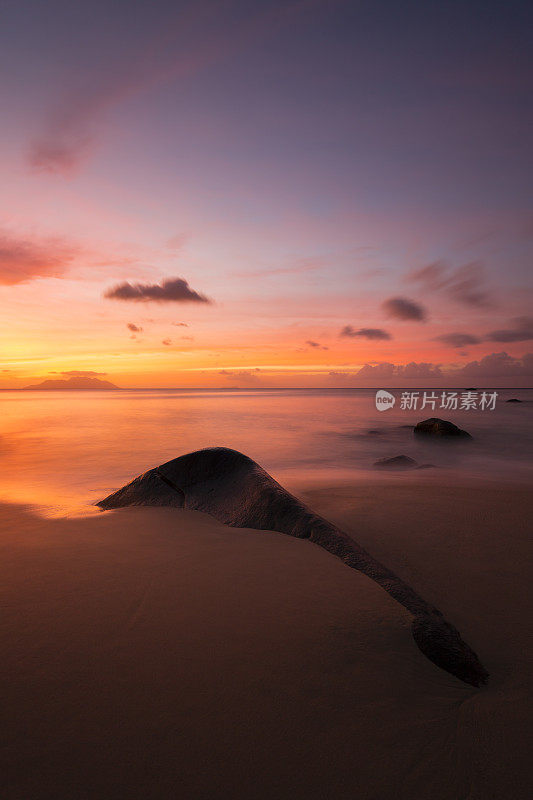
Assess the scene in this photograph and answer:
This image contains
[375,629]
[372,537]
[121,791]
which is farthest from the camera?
[372,537]

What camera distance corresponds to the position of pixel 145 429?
21297 millimetres

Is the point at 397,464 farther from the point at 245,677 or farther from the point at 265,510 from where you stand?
the point at 245,677

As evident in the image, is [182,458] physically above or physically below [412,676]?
above

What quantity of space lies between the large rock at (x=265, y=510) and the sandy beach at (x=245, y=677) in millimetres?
102

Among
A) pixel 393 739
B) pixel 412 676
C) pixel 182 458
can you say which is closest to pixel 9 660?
pixel 393 739

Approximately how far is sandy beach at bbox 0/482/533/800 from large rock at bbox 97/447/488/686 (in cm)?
10

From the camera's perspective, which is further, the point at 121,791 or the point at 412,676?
the point at 412,676

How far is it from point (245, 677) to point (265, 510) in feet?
6.84

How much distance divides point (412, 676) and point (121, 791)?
4.68 ft

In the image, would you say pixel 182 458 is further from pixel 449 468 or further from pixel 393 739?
pixel 449 468

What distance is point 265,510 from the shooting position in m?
4.00

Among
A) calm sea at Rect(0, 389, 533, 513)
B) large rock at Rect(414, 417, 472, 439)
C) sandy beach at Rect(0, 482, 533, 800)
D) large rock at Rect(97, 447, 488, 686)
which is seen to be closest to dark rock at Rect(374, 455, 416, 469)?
calm sea at Rect(0, 389, 533, 513)

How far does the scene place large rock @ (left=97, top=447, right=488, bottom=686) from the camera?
2252mm

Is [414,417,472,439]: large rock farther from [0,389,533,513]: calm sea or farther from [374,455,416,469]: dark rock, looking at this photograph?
[374,455,416,469]: dark rock
